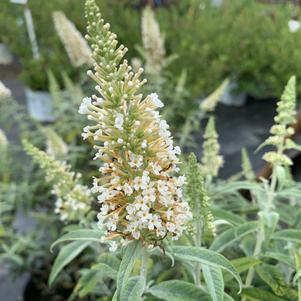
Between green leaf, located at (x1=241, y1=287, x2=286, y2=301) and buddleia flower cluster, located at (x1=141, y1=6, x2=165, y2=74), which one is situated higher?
buddleia flower cluster, located at (x1=141, y1=6, x2=165, y2=74)

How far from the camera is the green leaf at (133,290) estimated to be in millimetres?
944

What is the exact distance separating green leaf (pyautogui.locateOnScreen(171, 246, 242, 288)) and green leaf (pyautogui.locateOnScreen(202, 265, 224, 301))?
0.13ft

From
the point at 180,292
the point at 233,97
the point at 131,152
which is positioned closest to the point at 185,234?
the point at 180,292

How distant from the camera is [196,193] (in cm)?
101

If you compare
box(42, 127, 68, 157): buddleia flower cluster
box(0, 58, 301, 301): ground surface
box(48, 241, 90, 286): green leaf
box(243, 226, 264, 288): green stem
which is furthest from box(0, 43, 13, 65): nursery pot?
box(243, 226, 264, 288): green stem

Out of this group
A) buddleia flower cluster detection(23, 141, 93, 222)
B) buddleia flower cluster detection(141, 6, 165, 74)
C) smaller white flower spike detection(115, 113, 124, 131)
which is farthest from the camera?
buddleia flower cluster detection(141, 6, 165, 74)

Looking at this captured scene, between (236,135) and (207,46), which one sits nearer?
(207,46)

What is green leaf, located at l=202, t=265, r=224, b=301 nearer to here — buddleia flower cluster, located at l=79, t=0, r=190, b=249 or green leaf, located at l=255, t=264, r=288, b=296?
buddleia flower cluster, located at l=79, t=0, r=190, b=249

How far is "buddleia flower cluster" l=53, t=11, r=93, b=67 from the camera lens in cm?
260

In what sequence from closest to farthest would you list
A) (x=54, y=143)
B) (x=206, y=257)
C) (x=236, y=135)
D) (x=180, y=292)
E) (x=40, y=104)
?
(x=206, y=257) → (x=180, y=292) → (x=54, y=143) → (x=236, y=135) → (x=40, y=104)

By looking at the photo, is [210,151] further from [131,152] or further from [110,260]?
[131,152]

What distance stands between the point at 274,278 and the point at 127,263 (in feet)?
1.59

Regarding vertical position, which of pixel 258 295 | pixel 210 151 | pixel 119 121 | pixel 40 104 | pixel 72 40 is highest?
pixel 40 104

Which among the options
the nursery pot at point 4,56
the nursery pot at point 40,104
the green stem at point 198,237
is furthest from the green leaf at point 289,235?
the nursery pot at point 4,56
